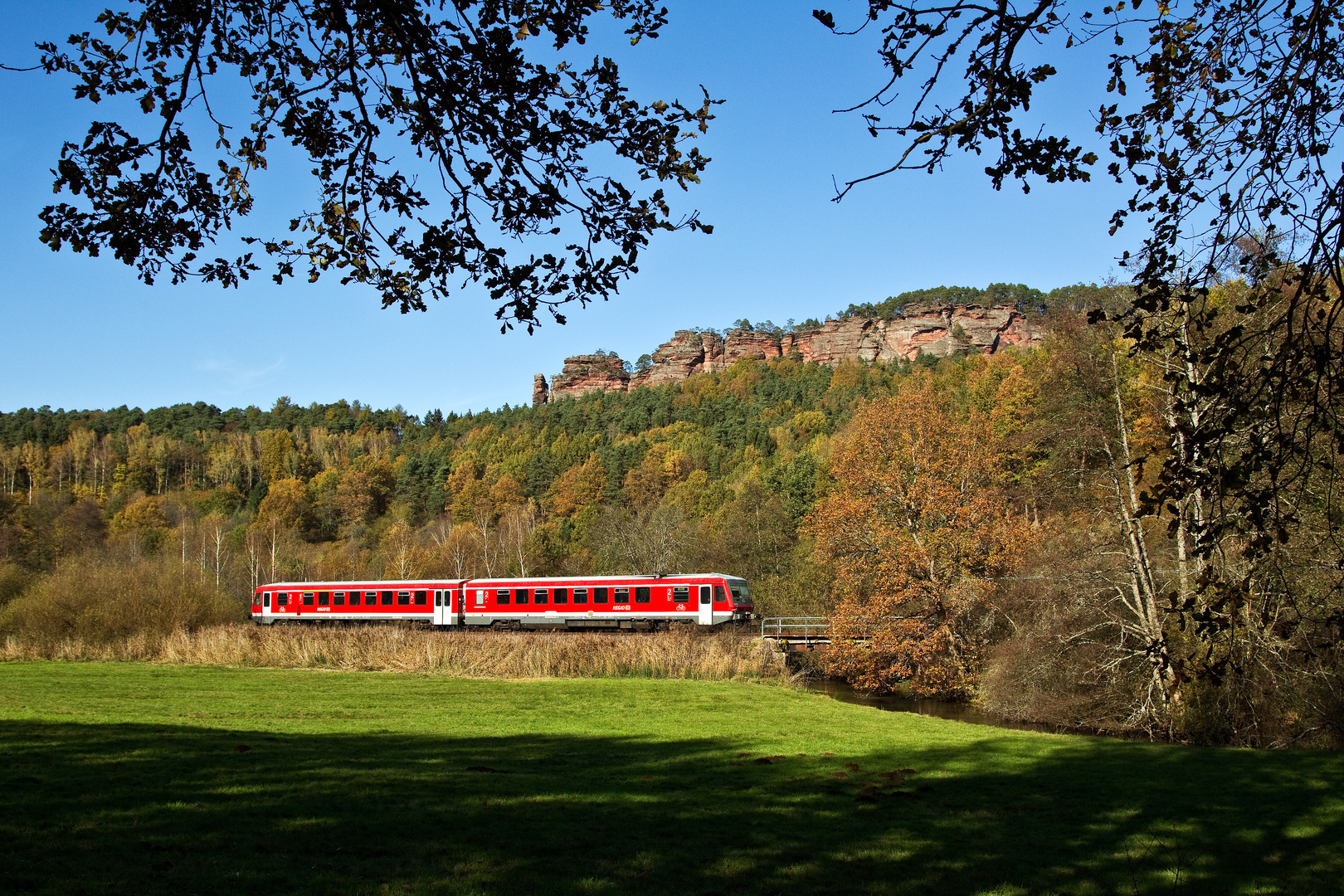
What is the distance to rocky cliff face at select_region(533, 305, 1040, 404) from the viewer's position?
526 feet

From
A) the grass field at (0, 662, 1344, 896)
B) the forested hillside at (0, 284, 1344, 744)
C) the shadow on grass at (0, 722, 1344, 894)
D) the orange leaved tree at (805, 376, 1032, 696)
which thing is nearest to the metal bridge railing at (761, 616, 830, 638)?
the forested hillside at (0, 284, 1344, 744)

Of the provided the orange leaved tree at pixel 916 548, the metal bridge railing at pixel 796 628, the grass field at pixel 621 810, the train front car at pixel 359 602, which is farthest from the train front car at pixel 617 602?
the grass field at pixel 621 810

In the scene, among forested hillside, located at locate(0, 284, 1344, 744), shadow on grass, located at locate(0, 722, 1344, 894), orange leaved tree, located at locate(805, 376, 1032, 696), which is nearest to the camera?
shadow on grass, located at locate(0, 722, 1344, 894)

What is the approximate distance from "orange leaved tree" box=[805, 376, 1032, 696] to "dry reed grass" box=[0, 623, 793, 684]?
325 cm

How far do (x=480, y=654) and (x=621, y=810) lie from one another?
16098 millimetres

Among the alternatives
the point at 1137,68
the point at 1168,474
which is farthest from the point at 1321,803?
the point at 1137,68

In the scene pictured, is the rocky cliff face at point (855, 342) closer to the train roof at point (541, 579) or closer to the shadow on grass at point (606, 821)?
the train roof at point (541, 579)

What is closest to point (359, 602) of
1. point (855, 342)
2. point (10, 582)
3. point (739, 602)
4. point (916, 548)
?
point (10, 582)

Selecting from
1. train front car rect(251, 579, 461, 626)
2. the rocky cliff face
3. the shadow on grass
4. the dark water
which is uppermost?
the rocky cliff face

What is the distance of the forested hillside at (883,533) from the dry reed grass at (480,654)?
446 cm

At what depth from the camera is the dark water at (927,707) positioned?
20367 mm

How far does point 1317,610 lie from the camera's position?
47.6 ft

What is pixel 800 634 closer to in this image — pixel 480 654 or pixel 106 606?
pixel 480 654

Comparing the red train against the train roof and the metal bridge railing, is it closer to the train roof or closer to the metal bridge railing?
the train roof
